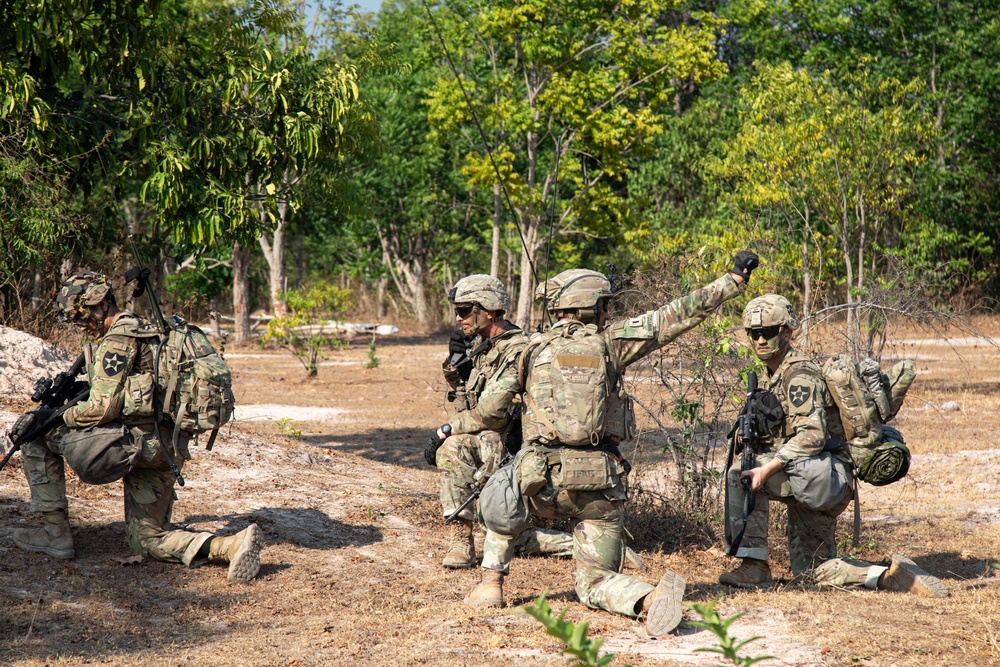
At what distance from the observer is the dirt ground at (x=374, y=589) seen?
461cm

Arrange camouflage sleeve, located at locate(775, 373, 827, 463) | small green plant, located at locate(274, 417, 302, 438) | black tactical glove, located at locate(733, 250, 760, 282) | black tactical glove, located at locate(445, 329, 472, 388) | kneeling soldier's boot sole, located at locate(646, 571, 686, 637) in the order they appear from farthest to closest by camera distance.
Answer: small green plant, located at locate(274, 417, 302, 438), black tactical glove, located at locate(445, 329, 472, 388), camouflage sleeve, located at locate(775, 373, 827, 463), black tactical glove, located at locate(733, 250, 760, 282), kneeling soldier's boot sole, located at locate(646, 571, 686, 637)

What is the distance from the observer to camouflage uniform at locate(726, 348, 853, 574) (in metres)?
5.37

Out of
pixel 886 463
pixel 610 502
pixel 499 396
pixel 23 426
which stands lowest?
pixel 610 502

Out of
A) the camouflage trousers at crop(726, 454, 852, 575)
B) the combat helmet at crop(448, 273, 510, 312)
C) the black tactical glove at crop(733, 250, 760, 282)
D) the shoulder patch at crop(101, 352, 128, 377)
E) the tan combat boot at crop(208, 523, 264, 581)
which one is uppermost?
the black tactical glove at crop(733, 250, 760, 282)

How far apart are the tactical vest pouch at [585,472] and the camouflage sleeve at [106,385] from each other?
2438mm

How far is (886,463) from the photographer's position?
551cm

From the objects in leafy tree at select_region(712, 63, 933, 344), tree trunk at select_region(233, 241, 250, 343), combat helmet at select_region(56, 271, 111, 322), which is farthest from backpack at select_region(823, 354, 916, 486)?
tree trunk at select_region(233, 241, 250, 343)

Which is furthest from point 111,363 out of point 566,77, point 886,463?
point 566,77

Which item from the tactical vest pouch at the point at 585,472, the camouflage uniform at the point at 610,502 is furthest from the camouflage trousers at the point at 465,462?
the tactical vest pouch at the point at 585,472

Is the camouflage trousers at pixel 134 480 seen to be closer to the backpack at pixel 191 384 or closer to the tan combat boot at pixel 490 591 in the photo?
the backpack at pixel 191 384

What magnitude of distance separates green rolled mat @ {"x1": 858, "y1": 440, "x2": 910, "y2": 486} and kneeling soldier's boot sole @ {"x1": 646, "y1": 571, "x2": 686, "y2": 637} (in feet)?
4.87

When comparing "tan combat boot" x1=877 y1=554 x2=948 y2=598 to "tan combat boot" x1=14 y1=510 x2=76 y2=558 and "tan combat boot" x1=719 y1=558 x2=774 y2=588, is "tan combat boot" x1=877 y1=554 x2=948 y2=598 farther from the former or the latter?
"tan combat boot" x1=14 y1=510 x2=76 y2=558

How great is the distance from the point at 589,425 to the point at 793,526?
1766 millimetres

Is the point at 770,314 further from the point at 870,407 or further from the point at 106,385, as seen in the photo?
the point at 106,385
